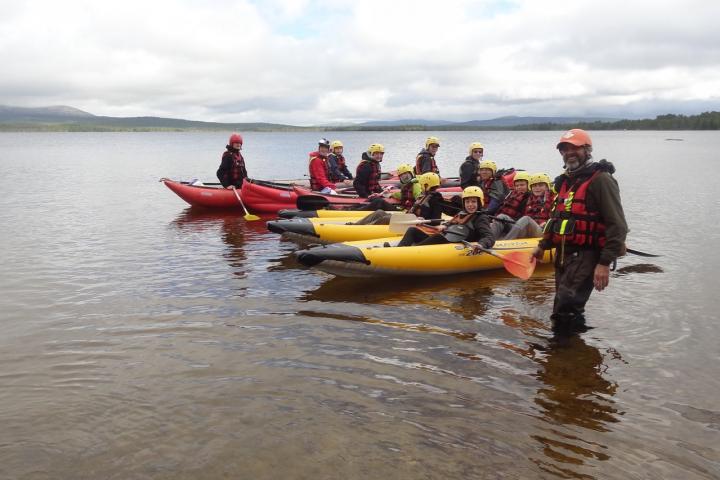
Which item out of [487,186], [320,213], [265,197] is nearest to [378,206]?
[320,213]

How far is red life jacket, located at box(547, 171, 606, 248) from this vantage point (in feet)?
17.4

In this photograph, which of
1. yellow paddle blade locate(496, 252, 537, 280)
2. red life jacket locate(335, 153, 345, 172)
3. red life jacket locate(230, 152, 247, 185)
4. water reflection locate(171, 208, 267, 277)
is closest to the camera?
yellow paddle blade locate(496, 252, 537, 280)

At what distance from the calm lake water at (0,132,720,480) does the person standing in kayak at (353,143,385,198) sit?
4364mm

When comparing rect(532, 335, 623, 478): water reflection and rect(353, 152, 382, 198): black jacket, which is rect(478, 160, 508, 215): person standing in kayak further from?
rect(532, 335, 623, 478): water reflection

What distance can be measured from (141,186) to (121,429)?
23254 millimetres

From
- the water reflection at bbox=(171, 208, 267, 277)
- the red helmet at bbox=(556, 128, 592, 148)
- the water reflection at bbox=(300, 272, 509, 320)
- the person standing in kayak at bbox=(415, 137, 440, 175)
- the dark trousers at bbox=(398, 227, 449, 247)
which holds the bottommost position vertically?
the water reflection at bbox=(300, 272, 509, 320)

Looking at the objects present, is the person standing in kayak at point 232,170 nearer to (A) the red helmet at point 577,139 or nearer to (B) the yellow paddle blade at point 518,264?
(B) the yellow paddle blade at point 518,264

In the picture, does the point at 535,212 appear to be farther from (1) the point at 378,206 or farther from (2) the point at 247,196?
(2) the point at 247,196

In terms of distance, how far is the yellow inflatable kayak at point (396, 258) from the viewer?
26.8ft

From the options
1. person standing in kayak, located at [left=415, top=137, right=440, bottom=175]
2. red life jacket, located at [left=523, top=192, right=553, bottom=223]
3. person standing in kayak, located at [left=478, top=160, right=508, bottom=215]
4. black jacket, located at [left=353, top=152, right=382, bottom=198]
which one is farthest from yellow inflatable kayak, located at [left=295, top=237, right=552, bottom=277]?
black jacket, located at [left=353, top=152, right=382, bottom=198]

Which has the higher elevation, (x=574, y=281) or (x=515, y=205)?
(x=515, y=205)

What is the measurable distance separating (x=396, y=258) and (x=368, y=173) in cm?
623

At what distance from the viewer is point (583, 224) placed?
17.5ft

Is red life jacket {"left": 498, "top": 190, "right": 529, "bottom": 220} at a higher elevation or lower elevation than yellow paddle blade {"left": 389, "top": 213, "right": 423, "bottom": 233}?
higher
